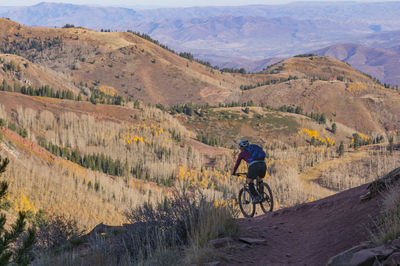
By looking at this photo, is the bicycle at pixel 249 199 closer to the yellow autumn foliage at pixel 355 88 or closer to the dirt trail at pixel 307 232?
the dirt trail at pixel 307 232

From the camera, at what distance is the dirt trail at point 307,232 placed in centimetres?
851

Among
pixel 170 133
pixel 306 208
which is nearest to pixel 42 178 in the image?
pixel 306 208

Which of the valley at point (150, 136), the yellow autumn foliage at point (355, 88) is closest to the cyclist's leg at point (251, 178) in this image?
the valley at point (150, 136)

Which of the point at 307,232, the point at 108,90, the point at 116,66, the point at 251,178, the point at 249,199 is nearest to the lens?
the point at 307,232

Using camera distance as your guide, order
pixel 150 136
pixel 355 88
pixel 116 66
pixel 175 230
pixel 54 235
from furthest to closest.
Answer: pixel 116 66, pixel 355 88, pixel 150 136, pixel 54 235, pixel 175 230

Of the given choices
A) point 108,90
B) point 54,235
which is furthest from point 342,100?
point 54,235

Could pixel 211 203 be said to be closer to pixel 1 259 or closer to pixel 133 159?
pixel 1 259

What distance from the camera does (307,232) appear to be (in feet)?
34.9

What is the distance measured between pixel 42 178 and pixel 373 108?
151489 millimetres


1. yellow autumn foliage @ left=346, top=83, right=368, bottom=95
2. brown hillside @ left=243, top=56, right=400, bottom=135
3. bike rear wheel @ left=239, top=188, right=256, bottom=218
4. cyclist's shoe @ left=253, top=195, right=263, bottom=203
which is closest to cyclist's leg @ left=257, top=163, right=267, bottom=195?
cyclist's shoe @ left=253, top=195, right=263, bottom=203

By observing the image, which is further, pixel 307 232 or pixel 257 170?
pixel 257 170

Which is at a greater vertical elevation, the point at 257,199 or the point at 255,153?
the point at 255,153

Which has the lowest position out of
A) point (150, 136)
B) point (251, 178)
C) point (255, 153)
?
point (150, 136)

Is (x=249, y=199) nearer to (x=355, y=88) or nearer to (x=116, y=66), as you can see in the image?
(x=355, y=88)
